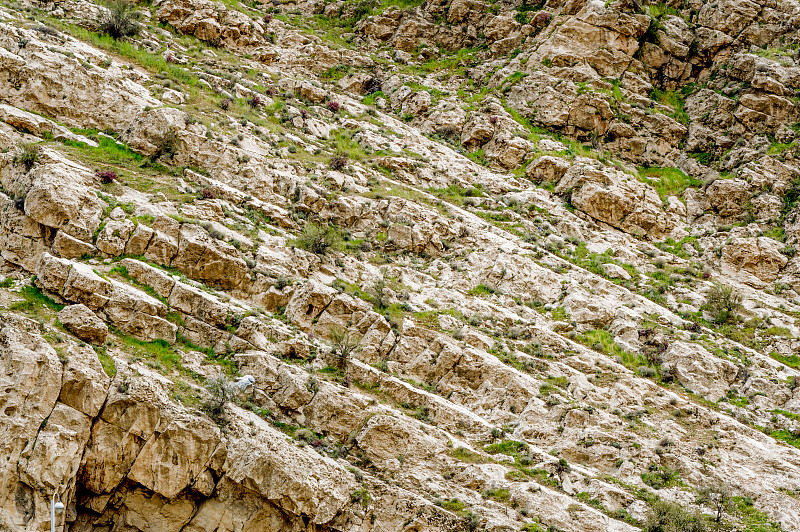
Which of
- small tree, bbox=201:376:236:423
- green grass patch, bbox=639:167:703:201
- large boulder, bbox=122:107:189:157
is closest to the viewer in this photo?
small tree, bbox=201:376:236:423

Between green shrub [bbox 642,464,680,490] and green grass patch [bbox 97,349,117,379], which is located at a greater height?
green shrub [bbox 642,464,680,490]

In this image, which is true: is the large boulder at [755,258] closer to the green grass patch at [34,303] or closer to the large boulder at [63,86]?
the green grass patch at [34,303]

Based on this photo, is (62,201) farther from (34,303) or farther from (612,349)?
(612,349)

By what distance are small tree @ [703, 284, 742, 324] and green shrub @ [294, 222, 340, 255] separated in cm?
1706

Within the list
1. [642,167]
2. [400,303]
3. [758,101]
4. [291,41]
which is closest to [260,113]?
[291,41]

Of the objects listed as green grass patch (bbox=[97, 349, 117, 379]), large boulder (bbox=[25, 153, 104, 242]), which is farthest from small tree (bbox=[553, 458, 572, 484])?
large boulder (bbox=[25, 153, 104, 242])

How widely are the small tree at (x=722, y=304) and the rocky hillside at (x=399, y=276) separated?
0.40 feet

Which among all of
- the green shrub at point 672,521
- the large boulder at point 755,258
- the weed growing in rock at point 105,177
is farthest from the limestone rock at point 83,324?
the large boulder at point 755,258

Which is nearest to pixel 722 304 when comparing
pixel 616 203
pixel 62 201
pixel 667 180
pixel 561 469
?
pixel 616 203

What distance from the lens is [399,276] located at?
26.8m

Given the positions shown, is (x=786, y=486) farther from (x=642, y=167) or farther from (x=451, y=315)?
(x=642, y=167)

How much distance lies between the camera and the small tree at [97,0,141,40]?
34562mm

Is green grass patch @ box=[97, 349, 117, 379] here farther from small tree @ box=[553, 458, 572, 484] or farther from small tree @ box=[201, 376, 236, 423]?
small tree @ box=[553, 458, 572, 484]

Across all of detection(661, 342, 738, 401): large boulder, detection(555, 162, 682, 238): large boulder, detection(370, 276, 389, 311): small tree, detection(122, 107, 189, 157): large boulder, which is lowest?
detection(370, 276, 389, 311): small tree
